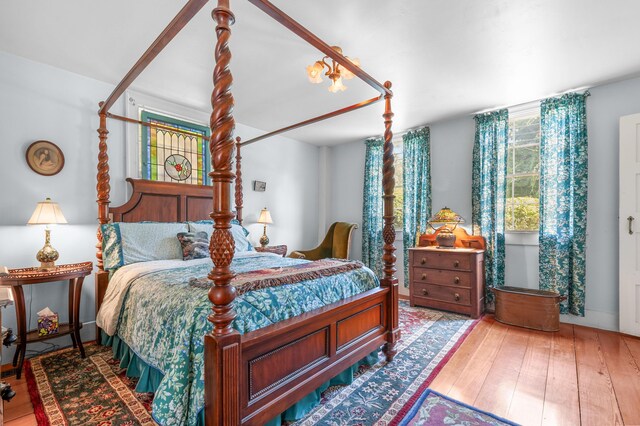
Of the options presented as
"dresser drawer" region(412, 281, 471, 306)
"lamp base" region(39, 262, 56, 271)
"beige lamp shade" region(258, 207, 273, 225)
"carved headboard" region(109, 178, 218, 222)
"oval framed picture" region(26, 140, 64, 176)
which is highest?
"oval framed picture" region(26, 140, 64, 176)

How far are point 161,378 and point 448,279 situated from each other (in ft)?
10.2

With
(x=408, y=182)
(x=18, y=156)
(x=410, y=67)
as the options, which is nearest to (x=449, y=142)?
(x=408, y=182)

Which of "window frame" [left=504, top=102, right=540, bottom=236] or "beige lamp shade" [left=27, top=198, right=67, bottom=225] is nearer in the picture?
"beige lamp shade" [left=27, top=198, right=67, bottom=225]

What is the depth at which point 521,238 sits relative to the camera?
362 centimetres

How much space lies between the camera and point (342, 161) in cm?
558

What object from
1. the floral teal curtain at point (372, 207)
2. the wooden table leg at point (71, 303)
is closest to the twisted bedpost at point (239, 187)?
the wooden table leg at point (71, 303)

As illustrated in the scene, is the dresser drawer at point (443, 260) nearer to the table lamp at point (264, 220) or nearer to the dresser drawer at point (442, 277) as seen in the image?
the dresser drawer at point (442, 277)

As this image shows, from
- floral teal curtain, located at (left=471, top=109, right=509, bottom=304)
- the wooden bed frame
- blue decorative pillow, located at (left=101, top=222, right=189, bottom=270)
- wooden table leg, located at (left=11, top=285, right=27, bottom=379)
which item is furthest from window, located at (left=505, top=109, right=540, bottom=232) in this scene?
wooden table leg, located at (left=11, top=285, right=27, bottom=379)

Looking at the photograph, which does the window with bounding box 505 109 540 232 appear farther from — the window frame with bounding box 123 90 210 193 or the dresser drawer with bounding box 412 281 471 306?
the window frame with bounding box 123 90 210 193

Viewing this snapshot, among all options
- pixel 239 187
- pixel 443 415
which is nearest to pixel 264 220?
pixel 239 187

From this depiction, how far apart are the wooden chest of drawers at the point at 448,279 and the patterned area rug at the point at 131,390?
2.76 feet

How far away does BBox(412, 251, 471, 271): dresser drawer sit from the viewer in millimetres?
3523

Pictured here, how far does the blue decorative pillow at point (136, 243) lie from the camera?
2.63 metres

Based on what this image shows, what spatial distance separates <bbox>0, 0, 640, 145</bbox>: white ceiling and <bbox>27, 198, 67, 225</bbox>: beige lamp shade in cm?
130
